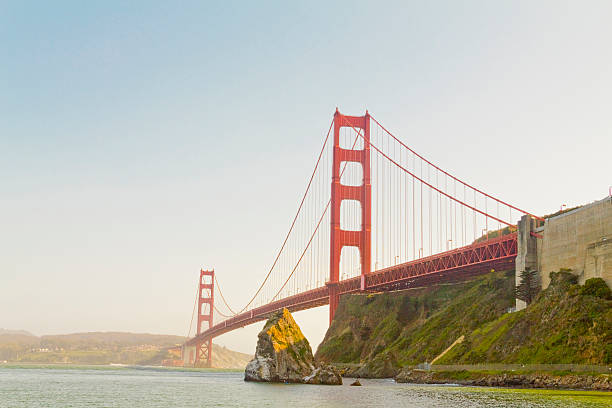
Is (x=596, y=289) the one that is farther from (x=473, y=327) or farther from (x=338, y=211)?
(x=338, y=211)

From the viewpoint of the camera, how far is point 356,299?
121312 millimetres

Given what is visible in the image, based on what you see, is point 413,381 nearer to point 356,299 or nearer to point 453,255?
point 453,255

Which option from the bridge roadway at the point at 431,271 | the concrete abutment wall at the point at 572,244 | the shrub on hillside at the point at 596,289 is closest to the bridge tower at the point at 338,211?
the bridge roadway at the point at 431,271

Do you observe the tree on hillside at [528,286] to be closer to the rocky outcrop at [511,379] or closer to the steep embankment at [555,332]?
the steep embankment at [555,332]

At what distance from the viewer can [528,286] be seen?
78.4 metres

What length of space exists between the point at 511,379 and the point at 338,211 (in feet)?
212

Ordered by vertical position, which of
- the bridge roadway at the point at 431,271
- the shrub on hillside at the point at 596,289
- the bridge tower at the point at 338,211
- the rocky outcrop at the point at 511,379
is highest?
the bridge tower at the point at 338,211

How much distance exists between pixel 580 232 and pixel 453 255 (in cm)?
2404

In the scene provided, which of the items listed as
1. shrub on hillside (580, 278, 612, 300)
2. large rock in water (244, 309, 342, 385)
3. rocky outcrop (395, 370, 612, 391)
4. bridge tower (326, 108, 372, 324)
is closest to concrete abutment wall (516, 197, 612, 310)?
shrub on hillside (580, 278, 612, 300)

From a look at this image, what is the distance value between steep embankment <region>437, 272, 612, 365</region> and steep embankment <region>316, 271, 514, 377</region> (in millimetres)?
8584

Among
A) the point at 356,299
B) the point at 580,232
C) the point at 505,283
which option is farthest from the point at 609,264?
the point at 356,299

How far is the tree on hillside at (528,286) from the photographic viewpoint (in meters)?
78.3

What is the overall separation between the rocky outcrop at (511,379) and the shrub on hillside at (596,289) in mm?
10825

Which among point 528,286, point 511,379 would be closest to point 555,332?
point 511,379
